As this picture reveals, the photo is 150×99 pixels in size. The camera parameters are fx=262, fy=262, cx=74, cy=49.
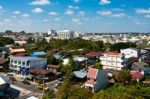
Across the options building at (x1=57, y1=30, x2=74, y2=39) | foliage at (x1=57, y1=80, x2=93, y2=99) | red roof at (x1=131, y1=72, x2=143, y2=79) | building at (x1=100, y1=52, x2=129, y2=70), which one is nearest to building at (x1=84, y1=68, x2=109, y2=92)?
red roof at (x1=131, y1=72, x2=143, y2=79)

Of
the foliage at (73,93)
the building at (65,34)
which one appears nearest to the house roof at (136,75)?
the foliage at (73,93)

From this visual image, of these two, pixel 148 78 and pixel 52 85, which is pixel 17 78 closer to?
pixel 52 85

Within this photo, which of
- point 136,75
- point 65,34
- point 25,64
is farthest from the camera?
point 65,34

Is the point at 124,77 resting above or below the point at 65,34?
below

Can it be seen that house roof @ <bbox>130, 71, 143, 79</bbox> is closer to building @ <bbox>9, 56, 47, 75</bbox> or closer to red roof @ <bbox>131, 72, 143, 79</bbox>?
red roof @ <bbox>131, 72, 143, 79</bbox>

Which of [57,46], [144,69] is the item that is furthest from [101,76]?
[57,46]

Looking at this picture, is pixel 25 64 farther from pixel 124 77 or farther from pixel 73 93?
pixel 73 93

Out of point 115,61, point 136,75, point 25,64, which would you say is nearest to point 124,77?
point 136,75
